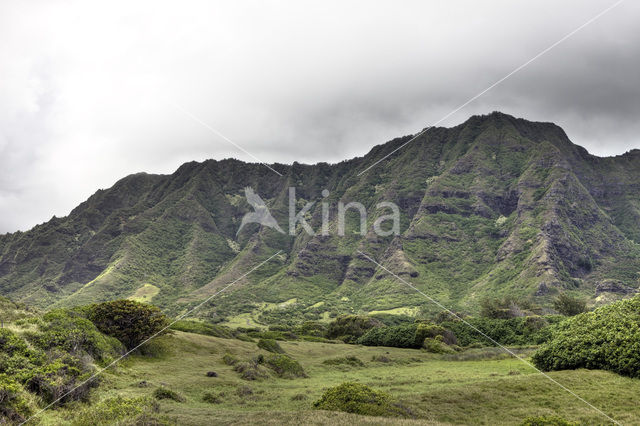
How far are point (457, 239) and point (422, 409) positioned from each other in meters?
189

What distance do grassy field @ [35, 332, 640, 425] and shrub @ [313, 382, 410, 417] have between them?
40.4 inches

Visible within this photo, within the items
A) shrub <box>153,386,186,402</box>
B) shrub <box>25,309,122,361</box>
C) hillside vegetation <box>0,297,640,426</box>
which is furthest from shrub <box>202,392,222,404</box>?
shrub <box>25,309,122,361</box>

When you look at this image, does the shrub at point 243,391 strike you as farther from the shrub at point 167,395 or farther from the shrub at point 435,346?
the shrub at point 435,346

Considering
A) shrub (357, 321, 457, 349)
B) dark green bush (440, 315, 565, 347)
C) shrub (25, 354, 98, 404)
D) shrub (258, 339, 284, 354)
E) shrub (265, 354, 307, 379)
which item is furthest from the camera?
shrub (357, 321, 457, 349)

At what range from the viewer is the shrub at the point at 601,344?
2405 centimetres

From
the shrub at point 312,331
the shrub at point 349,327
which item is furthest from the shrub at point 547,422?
the shrub at point 312,331

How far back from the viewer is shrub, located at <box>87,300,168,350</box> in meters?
33.7

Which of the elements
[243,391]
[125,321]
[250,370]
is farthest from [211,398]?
[125,321]

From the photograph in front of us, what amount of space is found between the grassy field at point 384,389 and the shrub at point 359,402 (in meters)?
1.03

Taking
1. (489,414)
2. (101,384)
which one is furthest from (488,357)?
(101,384)

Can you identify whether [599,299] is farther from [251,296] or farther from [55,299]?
[55,299]

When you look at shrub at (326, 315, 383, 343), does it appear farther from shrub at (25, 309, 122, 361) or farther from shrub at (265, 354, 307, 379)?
shrub at (25, 309, 122, 361)

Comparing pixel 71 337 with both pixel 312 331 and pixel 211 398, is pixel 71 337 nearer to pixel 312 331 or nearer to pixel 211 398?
pixel 211 398

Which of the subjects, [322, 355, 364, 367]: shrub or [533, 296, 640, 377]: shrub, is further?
[322, 355, 364, 367]: shrub
